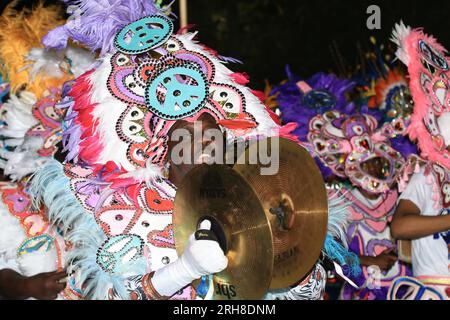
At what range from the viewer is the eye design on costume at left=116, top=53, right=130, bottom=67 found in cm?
346

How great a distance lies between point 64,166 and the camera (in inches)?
136

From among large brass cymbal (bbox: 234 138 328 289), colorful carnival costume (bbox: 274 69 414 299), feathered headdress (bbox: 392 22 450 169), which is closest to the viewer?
large brass cymbal (bbox: 234 138 328 289)

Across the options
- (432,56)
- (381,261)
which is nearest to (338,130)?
(381,261)

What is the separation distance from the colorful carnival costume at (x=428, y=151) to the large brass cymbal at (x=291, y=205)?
169 cm

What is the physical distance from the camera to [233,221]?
2.71 m

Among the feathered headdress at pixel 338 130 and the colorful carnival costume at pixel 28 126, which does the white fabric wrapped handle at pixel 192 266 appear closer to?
the colorful carnival costume at pixel 28 126

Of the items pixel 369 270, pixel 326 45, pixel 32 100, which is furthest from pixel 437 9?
pixel 32 100

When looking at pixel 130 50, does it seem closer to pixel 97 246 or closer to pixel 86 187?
pixel 86 187

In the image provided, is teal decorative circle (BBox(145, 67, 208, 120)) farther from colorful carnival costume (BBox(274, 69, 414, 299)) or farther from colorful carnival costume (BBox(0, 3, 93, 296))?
colorful carnival costume (BBox(274, 69, 414, 299))

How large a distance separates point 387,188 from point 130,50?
306 centimetres

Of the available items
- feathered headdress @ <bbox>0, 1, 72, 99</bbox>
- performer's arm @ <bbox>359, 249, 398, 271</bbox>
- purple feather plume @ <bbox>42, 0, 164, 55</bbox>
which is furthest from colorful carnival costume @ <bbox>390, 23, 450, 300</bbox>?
feathered headdress @ <bbox>0, 1, 72, 99</bbox>

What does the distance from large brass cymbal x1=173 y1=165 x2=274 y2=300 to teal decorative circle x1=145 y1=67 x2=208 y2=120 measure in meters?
0.45

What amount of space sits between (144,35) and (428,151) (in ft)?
6.03

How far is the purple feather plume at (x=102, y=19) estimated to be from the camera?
3.53 metres
